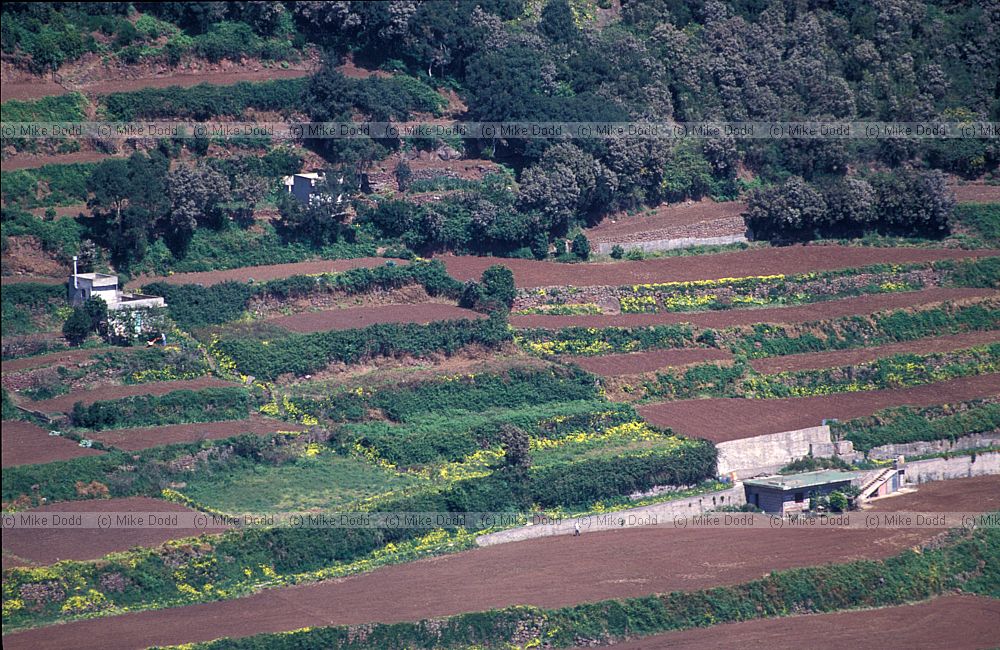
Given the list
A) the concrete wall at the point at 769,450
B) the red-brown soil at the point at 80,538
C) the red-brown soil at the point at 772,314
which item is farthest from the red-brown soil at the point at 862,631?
the red-brown soil at the point at 772,314

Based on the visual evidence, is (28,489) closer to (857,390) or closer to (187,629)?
(187,629)

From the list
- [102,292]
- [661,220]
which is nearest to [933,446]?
[661,220]

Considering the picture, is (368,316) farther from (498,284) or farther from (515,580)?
(515,580)

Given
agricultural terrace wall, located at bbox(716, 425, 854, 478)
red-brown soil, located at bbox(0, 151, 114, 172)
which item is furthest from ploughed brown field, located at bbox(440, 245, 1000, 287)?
red-brown soil, located at bbox(0, 151, 114, 172)

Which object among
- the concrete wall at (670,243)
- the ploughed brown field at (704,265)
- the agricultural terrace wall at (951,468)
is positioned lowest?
the agricultural terrace wall at (951,468)

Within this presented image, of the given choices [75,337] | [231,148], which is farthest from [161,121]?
[75,337]

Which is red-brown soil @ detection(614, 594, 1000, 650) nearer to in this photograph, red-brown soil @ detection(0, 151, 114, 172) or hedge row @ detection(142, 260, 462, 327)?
hedge row @ detection(142, 260, 462, 327)

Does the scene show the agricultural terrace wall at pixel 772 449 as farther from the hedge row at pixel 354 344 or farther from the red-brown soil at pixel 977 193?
the red-brown soil at pixel 977 193
